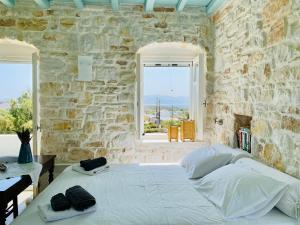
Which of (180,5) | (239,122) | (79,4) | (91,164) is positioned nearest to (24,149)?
(91,164)

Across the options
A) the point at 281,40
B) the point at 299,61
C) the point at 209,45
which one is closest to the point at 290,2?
the point at 281,40

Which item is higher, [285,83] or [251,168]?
[285,83]

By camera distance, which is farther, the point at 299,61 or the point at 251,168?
the point at 251,168

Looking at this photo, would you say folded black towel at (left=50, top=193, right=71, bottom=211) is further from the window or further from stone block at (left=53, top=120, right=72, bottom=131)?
the window

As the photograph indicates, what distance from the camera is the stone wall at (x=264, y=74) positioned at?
231 centimetres

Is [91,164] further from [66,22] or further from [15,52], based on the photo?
[15,52]

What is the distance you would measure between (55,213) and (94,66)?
8.83 ft

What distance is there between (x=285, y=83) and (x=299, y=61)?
0.26m

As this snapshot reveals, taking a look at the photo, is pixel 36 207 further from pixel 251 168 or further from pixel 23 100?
pixel 23 100

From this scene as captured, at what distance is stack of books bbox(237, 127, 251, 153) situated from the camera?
10.5ft

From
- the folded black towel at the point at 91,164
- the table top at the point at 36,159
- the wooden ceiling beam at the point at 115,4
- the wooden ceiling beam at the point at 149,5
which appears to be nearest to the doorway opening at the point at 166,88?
the wooden ceiling beam at the point at 149,5

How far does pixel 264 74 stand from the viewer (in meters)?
2.79

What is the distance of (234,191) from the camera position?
6.77 ft

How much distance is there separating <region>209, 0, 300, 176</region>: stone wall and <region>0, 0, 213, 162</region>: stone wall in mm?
852
